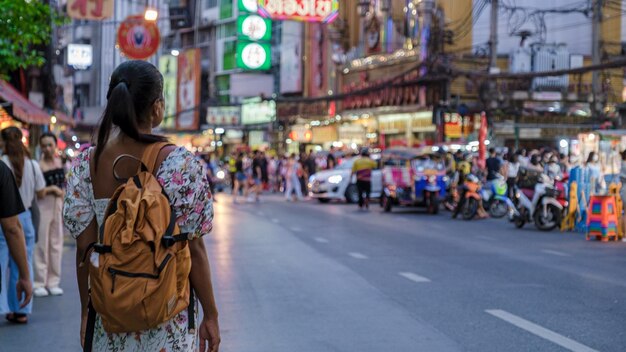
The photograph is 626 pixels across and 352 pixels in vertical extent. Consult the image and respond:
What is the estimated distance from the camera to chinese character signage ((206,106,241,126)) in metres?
93.8

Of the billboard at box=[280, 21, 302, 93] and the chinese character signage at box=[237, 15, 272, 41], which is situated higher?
the chinese character signage at box=[237, 15, 272, 41]

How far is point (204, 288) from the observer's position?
4.32m

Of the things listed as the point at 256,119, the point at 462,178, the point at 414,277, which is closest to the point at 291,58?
the point at 256,119

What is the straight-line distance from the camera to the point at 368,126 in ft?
203

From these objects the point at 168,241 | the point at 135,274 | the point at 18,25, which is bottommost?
the point at 135,274

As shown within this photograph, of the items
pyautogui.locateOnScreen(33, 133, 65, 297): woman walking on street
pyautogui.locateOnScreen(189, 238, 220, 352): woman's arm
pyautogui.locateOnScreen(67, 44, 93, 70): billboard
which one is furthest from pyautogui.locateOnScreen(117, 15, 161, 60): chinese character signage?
pyautogui.locateOnScreen(67, 44, 93, 70): billboard

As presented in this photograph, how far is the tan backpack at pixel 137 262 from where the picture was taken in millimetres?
3949

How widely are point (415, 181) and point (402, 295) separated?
18948 mm

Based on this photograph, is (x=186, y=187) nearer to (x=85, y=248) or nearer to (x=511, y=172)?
(x=85, y=248)

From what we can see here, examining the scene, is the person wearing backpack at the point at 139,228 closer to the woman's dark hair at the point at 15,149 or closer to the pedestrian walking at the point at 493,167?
the woman's dark hair at the point at 15,149

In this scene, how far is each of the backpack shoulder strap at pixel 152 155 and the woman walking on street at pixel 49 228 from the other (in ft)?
25.1

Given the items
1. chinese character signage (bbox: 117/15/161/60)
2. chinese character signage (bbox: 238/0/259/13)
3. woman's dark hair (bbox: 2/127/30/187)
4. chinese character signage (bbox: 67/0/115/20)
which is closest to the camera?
woman's dark hair (bbox: 2/127/30/187)

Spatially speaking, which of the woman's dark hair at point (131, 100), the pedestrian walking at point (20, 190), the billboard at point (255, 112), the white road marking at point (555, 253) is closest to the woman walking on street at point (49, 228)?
the pedestrian walking at point (20, 190)

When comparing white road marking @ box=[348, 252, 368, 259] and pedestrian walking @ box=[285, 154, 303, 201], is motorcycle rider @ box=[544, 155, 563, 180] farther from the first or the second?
pedestrian walking @ box=[285, 154, 303, 201]
